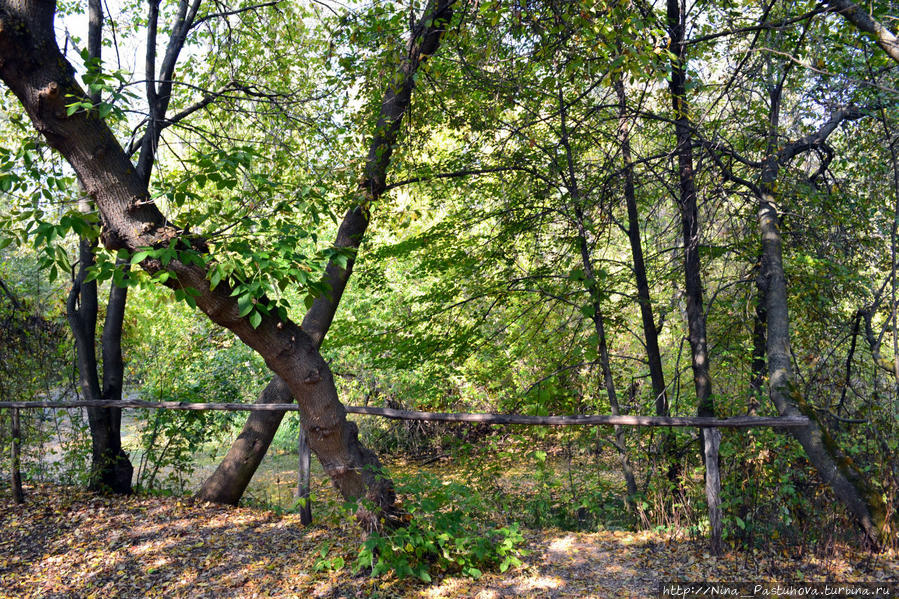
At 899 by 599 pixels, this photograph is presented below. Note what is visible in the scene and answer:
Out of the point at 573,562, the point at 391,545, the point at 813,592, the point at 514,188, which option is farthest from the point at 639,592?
the point at 514,188

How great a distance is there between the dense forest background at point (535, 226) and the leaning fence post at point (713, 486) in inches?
5.6

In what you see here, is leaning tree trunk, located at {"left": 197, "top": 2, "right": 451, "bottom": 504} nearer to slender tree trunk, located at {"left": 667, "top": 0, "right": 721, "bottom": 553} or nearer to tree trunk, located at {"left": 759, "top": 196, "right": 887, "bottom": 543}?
slender tree trunk, located at {"left": 667, "top": 0, "right": 721, "bottom": 553}

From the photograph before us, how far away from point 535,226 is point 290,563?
12.9 ft

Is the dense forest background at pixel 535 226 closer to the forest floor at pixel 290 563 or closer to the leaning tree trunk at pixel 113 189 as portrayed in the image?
the leaning tree trunk at pixel 113 189

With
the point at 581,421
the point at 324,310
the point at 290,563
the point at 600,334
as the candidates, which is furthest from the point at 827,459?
the point at 324,310

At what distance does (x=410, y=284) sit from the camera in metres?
9.87

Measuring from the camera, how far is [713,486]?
13.2ft

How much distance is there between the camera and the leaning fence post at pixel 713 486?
395 cm

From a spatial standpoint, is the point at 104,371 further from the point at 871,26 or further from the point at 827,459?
the point at 871,26

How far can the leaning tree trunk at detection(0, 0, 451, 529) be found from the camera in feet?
10.0

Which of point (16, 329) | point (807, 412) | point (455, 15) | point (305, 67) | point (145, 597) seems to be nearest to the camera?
point (145, 597)

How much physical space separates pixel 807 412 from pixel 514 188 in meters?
3.39

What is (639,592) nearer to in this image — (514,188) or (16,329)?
(514,188)

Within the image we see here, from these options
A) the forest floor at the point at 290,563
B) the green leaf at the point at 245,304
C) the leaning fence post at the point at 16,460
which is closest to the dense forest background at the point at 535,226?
the green leaf at the point at 245,304
